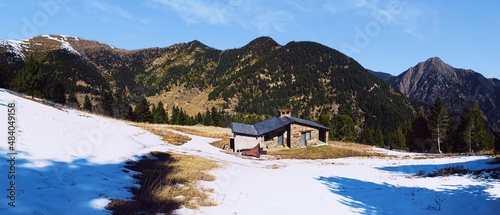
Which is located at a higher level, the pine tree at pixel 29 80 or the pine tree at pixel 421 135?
the pine tree at pixel 29 80

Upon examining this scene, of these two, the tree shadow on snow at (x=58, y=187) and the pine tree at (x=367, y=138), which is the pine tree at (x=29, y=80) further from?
the pine tree at (x=367, y=138)

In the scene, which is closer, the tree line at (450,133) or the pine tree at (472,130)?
the tree line at (450,133)

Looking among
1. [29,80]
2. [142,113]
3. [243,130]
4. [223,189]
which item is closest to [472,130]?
[243,130]

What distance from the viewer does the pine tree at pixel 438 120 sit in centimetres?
5360

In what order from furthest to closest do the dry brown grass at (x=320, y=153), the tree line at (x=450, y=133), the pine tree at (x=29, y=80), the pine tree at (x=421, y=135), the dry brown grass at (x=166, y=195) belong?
1. the pine tree at (x=421, y=135)
2. the tree line at (x=450, y=133)
3. the pine tree at (x=29, y=80)
4. the dry brown grass at (x=320, y=153)
5. the dry brown grass at (x=166, y=195)

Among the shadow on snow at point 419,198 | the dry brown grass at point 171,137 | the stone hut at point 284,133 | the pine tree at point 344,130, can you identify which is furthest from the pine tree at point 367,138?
the shadow on snow at point 419,198

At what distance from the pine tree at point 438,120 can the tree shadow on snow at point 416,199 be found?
48029 mm

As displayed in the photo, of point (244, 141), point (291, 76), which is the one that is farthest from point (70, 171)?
point (291, 76)

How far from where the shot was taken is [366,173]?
64.2ft

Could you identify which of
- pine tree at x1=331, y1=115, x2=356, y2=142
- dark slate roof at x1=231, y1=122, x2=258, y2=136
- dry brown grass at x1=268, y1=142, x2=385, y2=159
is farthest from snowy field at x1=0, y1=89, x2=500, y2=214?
pine tree at x1=331, y1=115, x2=356, y2=142

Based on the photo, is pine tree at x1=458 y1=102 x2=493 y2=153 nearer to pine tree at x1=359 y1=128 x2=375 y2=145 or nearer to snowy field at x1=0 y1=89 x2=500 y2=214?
pine tree at x1=359 y1=128 x2=375 y2=145

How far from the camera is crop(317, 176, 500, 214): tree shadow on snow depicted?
10.0 meters

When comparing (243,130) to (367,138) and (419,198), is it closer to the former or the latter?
(419,198)

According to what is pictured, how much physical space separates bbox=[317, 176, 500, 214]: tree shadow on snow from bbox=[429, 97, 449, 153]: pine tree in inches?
1891
